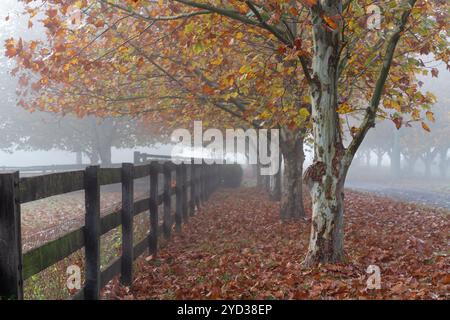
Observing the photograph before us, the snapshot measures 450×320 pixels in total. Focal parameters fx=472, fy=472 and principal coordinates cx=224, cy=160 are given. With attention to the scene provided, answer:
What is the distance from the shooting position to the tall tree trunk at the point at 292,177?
1324 cm

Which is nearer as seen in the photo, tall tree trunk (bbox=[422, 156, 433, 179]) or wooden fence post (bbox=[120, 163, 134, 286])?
wooden fence post (bbox=[120, 163, 134, 286])

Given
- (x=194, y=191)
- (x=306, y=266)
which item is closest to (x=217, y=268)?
(x=306, y=266)

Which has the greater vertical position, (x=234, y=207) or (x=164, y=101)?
(x=164, y=101)

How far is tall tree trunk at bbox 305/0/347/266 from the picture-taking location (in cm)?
727

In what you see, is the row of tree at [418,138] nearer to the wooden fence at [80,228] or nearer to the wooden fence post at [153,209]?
the wooden fence post at [153,209]

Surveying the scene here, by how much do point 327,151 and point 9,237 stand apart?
502 centimetres

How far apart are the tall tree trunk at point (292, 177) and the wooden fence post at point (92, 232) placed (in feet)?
28.4

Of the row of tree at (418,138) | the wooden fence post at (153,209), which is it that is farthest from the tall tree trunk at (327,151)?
the row of tree at (418,138)

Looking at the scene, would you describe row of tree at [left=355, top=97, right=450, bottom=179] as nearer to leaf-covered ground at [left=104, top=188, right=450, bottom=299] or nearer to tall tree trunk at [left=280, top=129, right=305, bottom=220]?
tall tree trunk at [left=280, top=129, right=305, bottom=220]

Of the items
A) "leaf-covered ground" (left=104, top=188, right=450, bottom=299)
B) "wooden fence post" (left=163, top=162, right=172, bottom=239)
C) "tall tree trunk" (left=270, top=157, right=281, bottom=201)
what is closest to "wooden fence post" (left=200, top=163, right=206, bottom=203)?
"tall tree trunk" (left=270, top=157, right=281, bottom=201)

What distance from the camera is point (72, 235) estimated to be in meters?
4.68

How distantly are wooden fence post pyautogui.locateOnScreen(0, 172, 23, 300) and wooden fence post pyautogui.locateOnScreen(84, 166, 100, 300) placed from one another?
5.23ft
